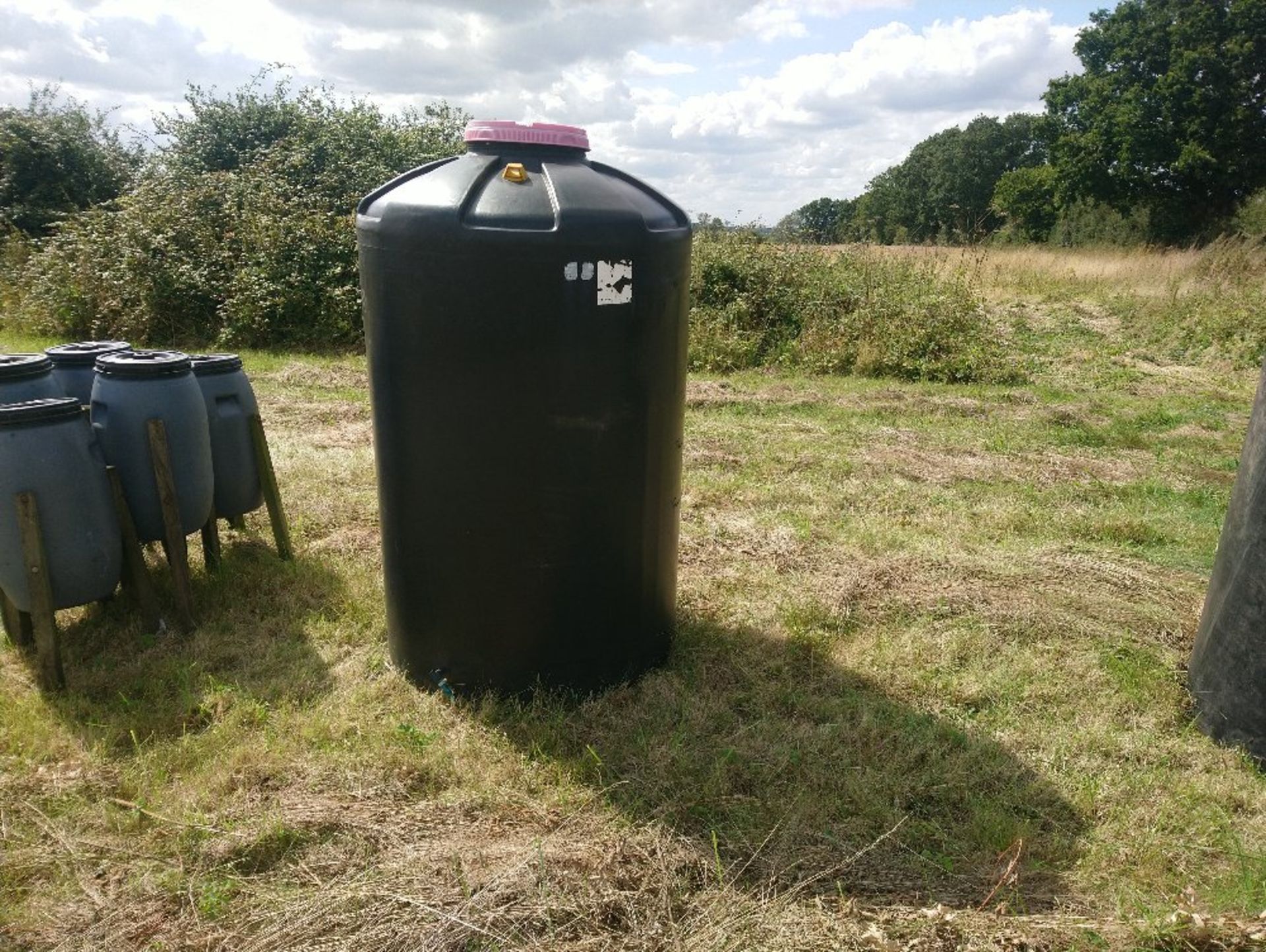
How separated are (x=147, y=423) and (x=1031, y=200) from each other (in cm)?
4356

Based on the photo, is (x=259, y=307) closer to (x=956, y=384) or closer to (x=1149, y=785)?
(x=956, y=384)

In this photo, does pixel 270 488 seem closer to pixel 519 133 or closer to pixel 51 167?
pixel 519 133

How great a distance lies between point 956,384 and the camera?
9.23 meters

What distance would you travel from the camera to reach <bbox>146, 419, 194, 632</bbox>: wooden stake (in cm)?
349

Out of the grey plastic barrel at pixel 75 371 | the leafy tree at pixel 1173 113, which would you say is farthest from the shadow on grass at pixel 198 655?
the leafy tree at pixel 1173 113

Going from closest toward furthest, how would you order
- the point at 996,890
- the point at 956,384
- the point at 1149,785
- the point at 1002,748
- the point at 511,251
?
1. the point at 996,890
2. the point at 511,251
3. the point at 1149,785
4. the point at 1002,748
5. the point at 956,384

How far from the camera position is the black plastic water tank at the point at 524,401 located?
8.61 feet

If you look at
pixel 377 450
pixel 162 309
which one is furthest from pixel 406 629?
pixel 162 309

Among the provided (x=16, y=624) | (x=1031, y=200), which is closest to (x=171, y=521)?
(x=16, y=624)

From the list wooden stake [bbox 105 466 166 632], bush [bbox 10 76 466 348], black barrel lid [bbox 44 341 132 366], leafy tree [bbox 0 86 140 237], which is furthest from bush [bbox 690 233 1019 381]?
leafy tree [bbox 0 86 140 237]

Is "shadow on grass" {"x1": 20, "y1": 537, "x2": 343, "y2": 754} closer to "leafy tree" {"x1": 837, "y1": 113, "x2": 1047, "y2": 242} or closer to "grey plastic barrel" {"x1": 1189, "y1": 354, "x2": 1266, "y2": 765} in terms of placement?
"grey plastic barrel" {"x1": 1189, "y1": 354, "x2": 1266, "y2": 765}

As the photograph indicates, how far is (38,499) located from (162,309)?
30.9 ft

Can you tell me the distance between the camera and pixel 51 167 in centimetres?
1561

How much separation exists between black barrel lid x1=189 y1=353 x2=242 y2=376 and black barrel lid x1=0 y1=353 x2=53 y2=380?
613 millimetres
